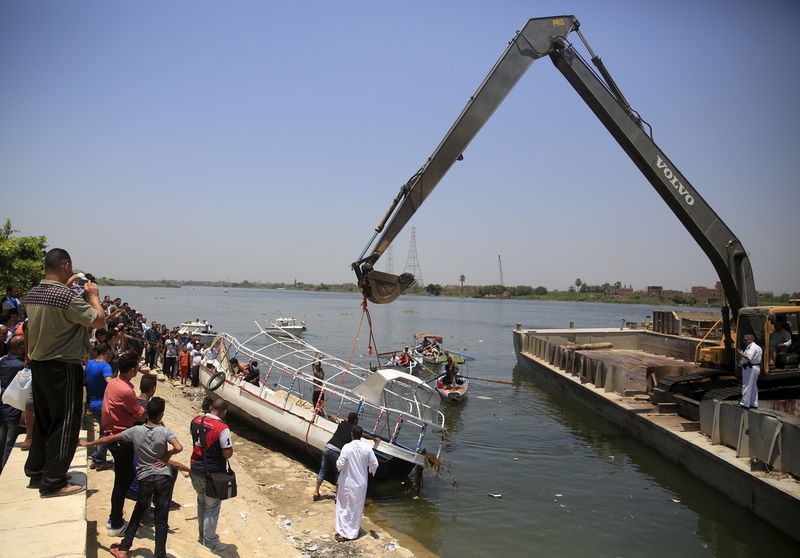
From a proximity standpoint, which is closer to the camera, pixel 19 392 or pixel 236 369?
pixel 19 392

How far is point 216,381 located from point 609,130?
46.6 ft

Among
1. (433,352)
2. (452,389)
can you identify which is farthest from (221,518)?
(433,352)

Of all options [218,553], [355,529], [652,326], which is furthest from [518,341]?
[218,553]

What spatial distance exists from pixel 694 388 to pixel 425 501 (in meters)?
8.99

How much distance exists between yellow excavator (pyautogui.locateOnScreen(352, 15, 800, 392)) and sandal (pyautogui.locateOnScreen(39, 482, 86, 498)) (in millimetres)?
7491

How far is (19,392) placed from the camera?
552cm

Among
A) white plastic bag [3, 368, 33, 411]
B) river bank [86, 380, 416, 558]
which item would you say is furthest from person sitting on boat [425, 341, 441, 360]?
white plastic bag [3, 368, 33, 411]

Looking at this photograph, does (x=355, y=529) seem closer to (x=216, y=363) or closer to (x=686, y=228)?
(x=216, y=363)

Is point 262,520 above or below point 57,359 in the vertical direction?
below

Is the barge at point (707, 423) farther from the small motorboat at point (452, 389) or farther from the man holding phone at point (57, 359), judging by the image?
the man holding phone at point (57, 359)

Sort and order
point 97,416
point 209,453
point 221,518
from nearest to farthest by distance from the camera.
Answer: point 209,453 < point 97,416 < point 221,518

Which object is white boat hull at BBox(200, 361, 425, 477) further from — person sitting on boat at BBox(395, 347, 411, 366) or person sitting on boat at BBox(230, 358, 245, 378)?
person sitting on boat at BBox(395, 347, 411, 366)

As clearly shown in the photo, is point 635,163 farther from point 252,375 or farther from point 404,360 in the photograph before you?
point 404,360

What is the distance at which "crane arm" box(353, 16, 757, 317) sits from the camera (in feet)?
39.9
